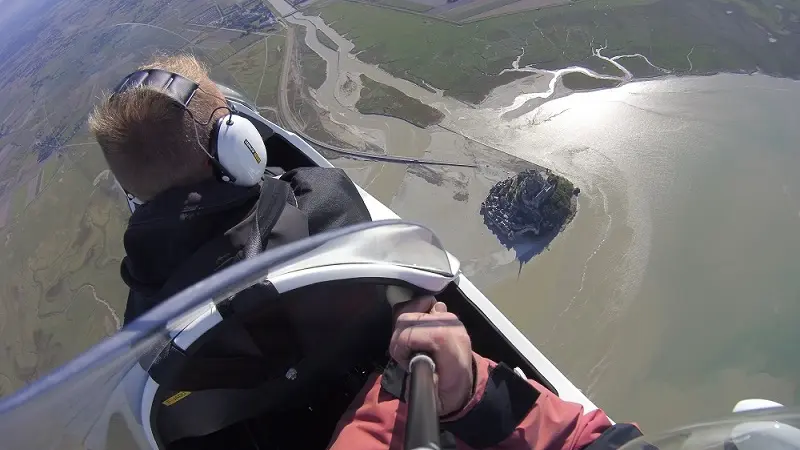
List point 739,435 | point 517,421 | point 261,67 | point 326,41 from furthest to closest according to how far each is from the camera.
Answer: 1. point 326,41
2. point 261,67
3. point 517,421
4. point 739,435

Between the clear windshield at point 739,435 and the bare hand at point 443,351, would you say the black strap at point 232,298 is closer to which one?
the bare hand at point 443,351

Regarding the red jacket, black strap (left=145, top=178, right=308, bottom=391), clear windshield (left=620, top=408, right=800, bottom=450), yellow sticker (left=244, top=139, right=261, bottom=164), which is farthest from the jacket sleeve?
yellow sticker (left=244, top=139, right=261, bottom=164)

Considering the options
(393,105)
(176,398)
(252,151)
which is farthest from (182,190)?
(393,105)

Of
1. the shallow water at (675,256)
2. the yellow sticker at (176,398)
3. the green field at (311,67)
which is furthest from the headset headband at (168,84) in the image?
the green field at (311,67)

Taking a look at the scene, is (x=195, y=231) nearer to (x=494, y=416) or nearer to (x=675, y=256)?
(x=494, y=416)

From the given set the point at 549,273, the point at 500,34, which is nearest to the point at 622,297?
the point at 549,273

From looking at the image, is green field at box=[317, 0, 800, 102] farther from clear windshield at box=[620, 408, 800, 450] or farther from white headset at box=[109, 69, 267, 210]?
clear windshield at box=[620, 408, 800, 450]
